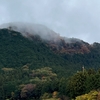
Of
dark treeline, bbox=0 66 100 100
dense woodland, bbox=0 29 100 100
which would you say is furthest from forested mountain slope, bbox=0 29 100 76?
dark treeline, bbox=0 66 100 100

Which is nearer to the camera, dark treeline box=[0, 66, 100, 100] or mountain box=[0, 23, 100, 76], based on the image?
dark treeline box=[0, 66, 100, 100]

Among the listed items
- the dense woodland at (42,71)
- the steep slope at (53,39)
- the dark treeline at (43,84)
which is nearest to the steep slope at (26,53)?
the dense woodland at (42,71)

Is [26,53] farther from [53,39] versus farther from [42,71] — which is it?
[53,39]

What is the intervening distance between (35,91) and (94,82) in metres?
29.8

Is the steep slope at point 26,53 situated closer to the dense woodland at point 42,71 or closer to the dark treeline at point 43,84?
the dense woodland at point 42,71

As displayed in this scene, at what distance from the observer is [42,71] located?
112938 mm

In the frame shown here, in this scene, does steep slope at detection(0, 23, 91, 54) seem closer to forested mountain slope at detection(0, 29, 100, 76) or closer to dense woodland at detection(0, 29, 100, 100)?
forested mountain slope at detection(0, 29, 100, 76)

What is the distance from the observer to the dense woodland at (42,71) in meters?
57.7

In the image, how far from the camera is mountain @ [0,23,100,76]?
134 metres

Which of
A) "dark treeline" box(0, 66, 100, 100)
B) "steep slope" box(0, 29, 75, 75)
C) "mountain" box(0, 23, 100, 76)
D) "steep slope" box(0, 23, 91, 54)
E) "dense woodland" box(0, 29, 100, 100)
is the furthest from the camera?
"steep slope" box(0, 23, 91, 54)

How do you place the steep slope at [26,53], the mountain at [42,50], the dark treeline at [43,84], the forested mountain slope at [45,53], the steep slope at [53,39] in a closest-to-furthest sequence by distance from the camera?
1. the dark treeline at [43,84]
2. the steep slope at [26,53]
3. the forested mountain slope at [45,53]
4. the mountain at [42,50]
5. the steep slope at [53,39]

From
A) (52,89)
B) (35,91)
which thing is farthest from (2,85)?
(52,89)

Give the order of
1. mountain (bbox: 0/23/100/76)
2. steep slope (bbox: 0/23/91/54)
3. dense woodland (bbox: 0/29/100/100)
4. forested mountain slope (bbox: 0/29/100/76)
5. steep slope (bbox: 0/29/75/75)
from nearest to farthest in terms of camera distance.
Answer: dense woodland (bbox: 0/29/100/100) < steep slope (bbox: 0/29/75/75) < forested mountain slope (bbox: 0/29/100/76) < mountain (bbox: 0/23/100/76) < steep slope (bbox: 0/23/91/54)

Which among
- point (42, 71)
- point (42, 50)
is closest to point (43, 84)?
point (42, 71)
